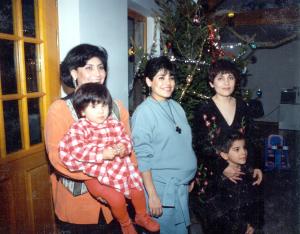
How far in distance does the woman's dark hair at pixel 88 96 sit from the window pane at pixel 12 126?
2.82ft

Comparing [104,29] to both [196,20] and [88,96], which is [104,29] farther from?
[88,96]

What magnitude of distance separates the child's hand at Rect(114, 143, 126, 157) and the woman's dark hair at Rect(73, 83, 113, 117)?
0.27 m

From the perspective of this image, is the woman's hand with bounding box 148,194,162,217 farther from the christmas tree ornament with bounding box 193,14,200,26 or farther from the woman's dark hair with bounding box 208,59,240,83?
the christmas tree ornament with bounding box 193,14,200,26

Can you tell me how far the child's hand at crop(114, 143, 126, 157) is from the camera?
1.61 meters

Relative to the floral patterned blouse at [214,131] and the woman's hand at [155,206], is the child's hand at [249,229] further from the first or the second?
the woman's hand at [155,206]

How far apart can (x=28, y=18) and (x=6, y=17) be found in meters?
0.22

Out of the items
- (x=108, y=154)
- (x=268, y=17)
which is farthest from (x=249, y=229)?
(x=268, y=17)

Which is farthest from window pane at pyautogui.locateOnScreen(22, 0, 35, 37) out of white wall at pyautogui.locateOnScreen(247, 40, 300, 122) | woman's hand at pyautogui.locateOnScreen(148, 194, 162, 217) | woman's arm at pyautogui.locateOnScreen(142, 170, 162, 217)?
white wall at pyautogui.locateOnScreen(247, 40, 300, 122)

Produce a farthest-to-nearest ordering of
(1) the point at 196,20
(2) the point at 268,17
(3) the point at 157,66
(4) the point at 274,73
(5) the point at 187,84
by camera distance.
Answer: (4) the point at 274,73 < (2) the point at 268,17 < (1) the point at 196,20 < (5) the point at 187,84 < (3) the point at 157,66

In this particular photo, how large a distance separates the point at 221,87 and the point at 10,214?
6.53 ft

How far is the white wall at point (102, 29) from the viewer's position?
2.60 m

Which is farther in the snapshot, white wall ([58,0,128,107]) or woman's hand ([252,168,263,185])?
white wall ([58,0,128,107])

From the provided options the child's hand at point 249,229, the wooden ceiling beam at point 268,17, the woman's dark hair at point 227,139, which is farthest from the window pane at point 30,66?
the wooden ceiling beam at point 268,17

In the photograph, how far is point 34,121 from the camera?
98.4 inches
